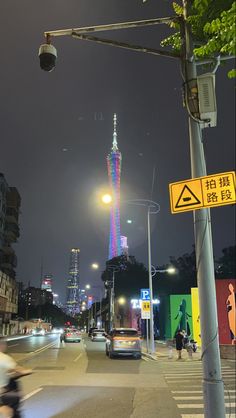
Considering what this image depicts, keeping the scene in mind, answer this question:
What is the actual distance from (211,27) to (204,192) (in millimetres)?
2124

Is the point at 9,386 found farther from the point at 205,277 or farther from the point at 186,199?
the point at 186,199

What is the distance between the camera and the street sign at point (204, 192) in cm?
600

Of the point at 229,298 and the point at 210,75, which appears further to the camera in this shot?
the point at 229,298

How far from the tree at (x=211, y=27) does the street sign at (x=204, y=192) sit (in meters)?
1.38

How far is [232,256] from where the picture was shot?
71.1 metres

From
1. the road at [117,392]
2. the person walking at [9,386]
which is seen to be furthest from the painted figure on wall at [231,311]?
the person walking at [9,386]

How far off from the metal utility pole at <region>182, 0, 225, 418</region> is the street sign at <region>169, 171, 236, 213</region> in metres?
0.20

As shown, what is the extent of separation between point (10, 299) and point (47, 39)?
83799mm

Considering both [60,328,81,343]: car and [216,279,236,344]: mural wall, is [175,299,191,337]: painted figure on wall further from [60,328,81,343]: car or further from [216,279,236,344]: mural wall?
[60,328,81,343]: car

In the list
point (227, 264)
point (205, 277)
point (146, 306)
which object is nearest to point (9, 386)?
point (205, 277)

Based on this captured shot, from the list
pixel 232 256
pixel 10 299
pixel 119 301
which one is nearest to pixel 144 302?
pixel 232 256

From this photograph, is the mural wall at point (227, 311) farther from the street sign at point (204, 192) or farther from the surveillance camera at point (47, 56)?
the surveillance camera at point (47, 56)

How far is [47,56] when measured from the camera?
7082mm

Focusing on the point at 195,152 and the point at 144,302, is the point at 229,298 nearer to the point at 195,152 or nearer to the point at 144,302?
the point at 144,302
